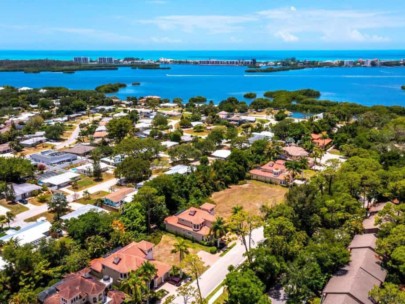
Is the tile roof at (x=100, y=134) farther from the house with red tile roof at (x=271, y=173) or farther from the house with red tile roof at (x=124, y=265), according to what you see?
the house with red tile roof at (x=124, y=265)

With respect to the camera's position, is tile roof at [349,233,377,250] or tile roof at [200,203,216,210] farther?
tile roof at [200,203,216,210]

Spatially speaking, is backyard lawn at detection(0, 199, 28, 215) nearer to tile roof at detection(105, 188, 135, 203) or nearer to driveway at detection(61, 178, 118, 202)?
driveway at detection(61, 178, 118, 202)

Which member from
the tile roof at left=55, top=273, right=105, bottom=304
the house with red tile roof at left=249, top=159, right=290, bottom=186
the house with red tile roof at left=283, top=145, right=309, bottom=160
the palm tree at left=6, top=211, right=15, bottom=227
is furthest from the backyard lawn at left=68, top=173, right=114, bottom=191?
the house with red tile roof at left=283, top=145, right=309, bottom=160

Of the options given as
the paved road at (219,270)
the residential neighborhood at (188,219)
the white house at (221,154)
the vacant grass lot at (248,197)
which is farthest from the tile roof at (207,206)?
the white house at (221,154)

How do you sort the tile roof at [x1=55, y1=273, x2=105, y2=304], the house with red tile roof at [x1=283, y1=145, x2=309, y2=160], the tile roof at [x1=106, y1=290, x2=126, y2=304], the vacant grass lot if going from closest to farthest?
the tile roof at [x1=55, y1=273, x2=105, y2=304] → the tile roof at [x1=106, y1=290, x2=126, y2=304] → the vacant grass lot → the house with red tile roof at [x1=283, y1=145, x2=309, y2=160]

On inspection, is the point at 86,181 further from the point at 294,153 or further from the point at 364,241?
the point at 364,241

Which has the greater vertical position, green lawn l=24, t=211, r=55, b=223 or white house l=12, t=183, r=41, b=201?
white house l=12, t=183, r=41, b=201

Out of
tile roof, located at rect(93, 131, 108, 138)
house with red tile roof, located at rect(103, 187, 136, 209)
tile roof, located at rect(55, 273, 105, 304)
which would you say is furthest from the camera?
tile roof, located at rect(93, 131, 108, 138)
